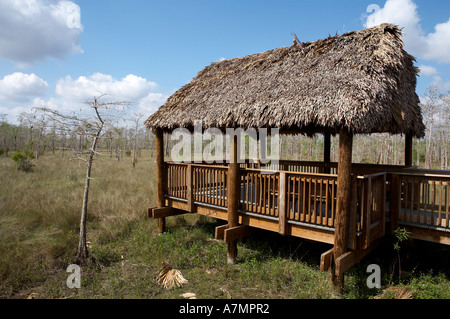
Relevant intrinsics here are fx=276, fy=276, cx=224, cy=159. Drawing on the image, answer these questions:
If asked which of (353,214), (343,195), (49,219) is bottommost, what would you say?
(49,219)

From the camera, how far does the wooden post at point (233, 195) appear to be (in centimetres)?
619

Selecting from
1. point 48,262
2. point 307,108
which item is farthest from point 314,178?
point 48,262

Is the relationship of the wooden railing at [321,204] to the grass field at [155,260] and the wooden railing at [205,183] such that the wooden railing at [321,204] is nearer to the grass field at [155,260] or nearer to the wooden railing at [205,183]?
the wooden railing at [205,183]

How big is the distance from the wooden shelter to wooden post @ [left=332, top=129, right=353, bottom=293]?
16mm

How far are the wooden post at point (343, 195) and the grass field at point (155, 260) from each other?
0.86 meters

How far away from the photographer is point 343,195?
184 inches

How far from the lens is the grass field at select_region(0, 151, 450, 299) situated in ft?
16.6

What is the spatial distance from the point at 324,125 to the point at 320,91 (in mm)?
846

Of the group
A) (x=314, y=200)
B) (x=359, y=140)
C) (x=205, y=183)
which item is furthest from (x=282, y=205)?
(x=359, y=140)

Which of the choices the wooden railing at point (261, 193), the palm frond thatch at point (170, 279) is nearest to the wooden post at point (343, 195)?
the wooden railing at point (261, 193)

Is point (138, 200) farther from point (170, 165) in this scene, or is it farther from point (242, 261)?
point (242, 261)

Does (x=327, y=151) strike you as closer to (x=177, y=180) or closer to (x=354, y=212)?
(x=354, y=212)

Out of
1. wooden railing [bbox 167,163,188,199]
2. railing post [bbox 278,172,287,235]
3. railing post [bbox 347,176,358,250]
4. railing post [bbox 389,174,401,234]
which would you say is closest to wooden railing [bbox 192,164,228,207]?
wooden railing [bbox 167,163,188,199]
